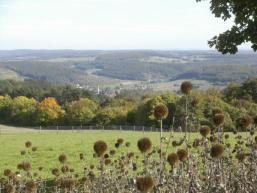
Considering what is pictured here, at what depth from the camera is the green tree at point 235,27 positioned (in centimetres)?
1359

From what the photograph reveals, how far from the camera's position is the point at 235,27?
46.1 ft

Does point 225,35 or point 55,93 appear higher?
point 225,35

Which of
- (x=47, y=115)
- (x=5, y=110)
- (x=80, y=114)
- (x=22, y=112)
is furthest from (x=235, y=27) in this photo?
(x=5, y=110)

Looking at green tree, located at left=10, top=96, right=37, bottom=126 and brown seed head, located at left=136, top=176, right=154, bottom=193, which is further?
green tree, located at left=10, top=96, right=37, bottom=126

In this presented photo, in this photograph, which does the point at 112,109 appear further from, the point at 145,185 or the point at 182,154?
the point at 145,185

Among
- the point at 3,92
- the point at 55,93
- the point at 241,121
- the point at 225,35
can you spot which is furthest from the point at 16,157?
the point at 3,92

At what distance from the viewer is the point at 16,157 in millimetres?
35000

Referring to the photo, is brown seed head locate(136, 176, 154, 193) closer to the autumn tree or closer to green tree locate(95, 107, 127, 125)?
green tree locate(95, 107, 127, 125)

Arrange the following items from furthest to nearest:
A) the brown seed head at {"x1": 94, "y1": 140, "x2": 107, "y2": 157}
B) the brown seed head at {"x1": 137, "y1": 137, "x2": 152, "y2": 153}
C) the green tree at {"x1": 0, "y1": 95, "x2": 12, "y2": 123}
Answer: the green tree at {"x1": 0, "y1": 95, "x2": 12, "y2": 123} → the brown seed head at {"x1": 94, "y1": 140, "x2": 107, "y2": 157} → the brown seed head at {"x1": 137, "y1": 137, "x2": 152, "y2": 153}

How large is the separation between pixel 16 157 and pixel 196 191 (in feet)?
101

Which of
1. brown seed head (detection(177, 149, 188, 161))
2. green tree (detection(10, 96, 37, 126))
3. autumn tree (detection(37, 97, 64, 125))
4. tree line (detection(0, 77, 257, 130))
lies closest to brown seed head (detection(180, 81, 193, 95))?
brown seed head (detection(177, 149, 188, 161))

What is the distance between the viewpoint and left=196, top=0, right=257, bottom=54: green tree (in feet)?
44.6

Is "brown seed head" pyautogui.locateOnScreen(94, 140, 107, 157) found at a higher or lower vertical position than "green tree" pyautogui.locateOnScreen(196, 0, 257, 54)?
lower

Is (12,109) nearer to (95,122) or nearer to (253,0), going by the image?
(95,122)
